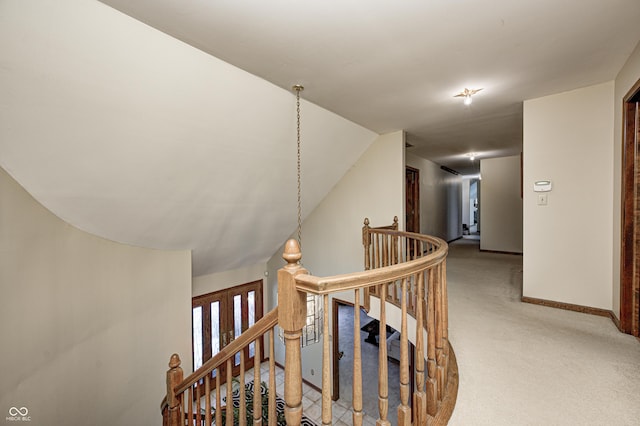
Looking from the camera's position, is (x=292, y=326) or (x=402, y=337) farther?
(x=402, y=337)

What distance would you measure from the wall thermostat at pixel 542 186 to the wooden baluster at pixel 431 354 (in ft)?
8.05

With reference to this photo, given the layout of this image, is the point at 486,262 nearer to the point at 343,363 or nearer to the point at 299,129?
the point at 343,363

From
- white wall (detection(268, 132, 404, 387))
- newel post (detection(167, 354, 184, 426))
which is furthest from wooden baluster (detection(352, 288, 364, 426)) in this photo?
white wall (detection(268, 132, 404, 387))

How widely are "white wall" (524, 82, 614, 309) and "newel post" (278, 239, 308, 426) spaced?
10.8 feet

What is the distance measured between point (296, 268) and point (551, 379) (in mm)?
1892

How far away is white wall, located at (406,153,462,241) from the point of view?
6898 millimetres

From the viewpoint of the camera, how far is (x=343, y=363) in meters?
6.41

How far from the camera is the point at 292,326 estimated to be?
105 cm

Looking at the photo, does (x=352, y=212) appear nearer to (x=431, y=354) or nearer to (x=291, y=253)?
(x=431, y=354)

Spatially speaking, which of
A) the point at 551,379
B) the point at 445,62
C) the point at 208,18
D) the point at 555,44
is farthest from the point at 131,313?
the point at 555,44

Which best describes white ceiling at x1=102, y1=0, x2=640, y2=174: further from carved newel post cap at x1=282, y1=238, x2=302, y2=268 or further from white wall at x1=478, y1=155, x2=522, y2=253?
white wall at x1=478, y1=155, x2=522, y2=253

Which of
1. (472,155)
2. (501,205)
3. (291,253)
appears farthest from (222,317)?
(501,205)

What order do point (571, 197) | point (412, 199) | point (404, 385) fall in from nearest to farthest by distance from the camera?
point (404, 385), point (571, 197), point (412, 199)

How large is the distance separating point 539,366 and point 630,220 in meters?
1.61
